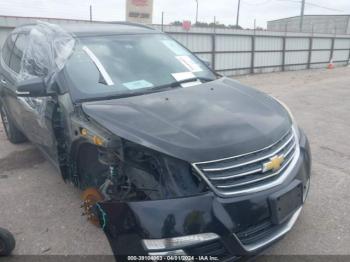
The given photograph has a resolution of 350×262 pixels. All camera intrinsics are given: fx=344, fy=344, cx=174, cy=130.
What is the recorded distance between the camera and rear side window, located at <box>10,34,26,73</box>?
4.16 metres

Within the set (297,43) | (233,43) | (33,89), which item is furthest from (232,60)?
(33,89)

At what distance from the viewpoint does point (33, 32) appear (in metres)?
4.04

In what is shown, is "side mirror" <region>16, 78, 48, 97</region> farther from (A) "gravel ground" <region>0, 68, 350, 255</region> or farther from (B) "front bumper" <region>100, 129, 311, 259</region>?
(B) "front bumper" <region>100, 129, 311, 259</region>

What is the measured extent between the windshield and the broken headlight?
74 cm

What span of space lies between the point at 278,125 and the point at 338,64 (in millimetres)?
23395

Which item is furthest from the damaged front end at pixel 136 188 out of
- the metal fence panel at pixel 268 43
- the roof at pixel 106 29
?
the metal fence panel at pixel 268 43

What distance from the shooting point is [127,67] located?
10.6 feet

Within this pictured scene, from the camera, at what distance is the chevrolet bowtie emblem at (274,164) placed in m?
2.22

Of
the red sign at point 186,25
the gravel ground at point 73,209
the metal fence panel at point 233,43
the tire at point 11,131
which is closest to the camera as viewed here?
the gravel ground at point 73,209

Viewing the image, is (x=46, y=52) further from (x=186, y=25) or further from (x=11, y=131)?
(x=186, y=25)

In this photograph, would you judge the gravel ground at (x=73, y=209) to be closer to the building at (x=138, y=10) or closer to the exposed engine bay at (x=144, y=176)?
the exposed engine bay at (x=144, y=176)

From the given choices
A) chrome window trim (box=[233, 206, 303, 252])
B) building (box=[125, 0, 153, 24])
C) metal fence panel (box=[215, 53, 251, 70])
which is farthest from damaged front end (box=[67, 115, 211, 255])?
metal fence panel (box=[215, 53, 251, 70])

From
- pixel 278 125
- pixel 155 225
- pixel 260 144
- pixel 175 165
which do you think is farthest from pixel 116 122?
pixel 278 125

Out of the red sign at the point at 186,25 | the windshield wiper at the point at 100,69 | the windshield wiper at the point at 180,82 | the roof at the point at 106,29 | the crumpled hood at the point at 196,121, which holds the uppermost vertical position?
the red sign at the point at 186,25
